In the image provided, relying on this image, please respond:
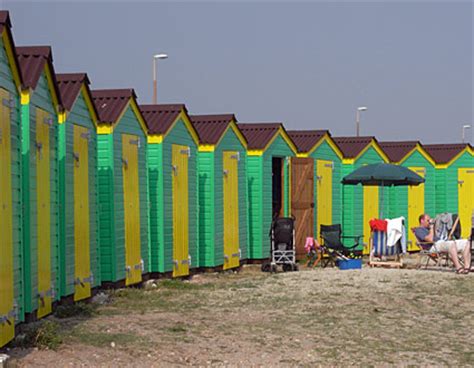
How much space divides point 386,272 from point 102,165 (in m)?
6.02

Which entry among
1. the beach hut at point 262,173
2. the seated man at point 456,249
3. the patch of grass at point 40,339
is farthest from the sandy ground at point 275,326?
the beach hut at point 262,173

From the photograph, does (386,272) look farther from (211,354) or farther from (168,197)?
(211,354)

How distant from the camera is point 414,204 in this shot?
24.5m

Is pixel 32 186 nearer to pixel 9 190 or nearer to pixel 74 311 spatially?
pixel 9 190

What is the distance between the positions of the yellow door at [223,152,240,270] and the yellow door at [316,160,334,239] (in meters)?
3.33

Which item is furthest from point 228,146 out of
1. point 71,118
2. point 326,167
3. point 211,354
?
point 211,354

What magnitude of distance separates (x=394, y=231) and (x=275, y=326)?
8278 mm

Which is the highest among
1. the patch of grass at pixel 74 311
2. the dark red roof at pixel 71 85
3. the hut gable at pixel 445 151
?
the dark red roof at pixel 71 85

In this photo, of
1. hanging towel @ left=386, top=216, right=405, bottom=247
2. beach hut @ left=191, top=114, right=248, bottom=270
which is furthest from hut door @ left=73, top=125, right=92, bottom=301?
hanging towel @ left=386, top=216, right=405, bottom=247

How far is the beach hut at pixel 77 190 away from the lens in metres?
11.2

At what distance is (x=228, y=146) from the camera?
1744 centimetres

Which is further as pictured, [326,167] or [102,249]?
[326,167]

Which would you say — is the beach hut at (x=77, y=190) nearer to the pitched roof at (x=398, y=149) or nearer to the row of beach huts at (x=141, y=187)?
the row of beach huts at (x=141, y=187)

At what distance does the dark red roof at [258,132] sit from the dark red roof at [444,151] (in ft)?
24.5
